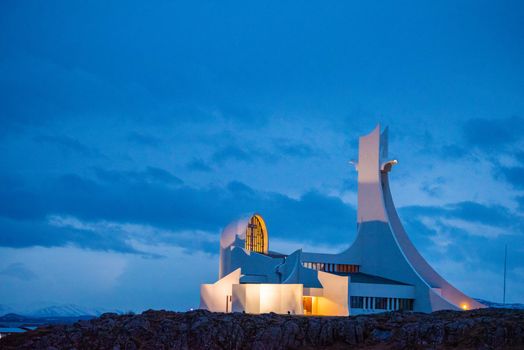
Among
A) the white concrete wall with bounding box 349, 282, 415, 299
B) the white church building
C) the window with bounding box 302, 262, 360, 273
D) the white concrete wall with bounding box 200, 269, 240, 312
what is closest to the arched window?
the white church building

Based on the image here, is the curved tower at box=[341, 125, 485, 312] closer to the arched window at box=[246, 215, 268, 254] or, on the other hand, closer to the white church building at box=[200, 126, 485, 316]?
the white church building at box=[200, 126, 485, 316]

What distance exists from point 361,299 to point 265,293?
17.9 feet

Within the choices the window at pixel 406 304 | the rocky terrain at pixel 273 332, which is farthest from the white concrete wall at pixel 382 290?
the rocky terrain at pixel 273 332

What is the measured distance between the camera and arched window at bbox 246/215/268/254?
200 feet

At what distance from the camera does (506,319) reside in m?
34.8

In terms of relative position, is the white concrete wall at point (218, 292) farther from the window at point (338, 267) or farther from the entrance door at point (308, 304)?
the window at point (338, 267)

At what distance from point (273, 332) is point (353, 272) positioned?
20.5 m

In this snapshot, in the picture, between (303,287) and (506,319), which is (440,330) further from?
(303,287)

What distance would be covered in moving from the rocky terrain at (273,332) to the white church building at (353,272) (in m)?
9.54

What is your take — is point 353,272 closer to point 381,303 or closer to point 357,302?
point 381,303

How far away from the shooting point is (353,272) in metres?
56.2

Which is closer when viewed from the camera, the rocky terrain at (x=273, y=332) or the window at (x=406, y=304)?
the rocky terrain at (x=273, y=332)

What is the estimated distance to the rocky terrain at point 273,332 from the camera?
34.2 metres

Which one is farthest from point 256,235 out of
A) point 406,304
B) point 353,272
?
point 406,304
